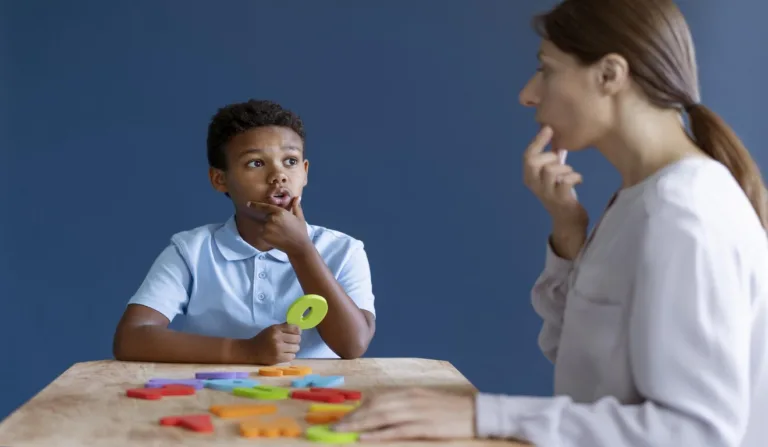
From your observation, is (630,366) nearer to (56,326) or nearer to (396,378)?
(396,378)

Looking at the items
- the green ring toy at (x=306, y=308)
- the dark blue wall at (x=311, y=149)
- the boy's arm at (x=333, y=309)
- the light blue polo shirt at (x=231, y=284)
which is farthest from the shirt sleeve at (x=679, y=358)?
the dark blue wall at (x=311, y=149)

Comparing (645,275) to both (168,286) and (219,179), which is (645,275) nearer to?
(168,286)

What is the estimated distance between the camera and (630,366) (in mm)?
962

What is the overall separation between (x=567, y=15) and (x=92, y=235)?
1998mm

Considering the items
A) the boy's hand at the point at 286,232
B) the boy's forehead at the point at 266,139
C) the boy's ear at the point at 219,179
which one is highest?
the boy's forehead at the point at 266,139

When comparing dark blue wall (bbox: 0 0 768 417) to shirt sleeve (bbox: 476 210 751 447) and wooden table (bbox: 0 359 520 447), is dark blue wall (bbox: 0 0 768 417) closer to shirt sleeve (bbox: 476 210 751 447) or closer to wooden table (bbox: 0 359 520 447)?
wooden table (bbox: 0 359 520 447)

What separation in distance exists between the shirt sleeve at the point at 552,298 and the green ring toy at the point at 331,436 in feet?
1.57

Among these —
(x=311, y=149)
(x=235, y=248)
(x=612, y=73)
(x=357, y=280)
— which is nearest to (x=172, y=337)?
(x=235, y=248)

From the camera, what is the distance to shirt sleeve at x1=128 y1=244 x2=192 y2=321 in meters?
1.77

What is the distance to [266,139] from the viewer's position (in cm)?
190

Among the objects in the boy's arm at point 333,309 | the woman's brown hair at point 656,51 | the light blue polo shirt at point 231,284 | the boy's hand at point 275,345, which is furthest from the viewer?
the light blue polo shirt at point 231,284

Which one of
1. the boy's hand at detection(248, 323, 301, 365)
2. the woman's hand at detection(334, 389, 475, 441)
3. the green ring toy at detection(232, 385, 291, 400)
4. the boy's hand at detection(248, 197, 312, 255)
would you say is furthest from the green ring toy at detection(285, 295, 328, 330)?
the woman's hand at detection(334, 389, 475, 441)

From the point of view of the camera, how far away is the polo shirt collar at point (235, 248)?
187cm

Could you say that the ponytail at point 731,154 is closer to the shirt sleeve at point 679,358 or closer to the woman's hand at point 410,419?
the shirt sleeve at point 679,358
